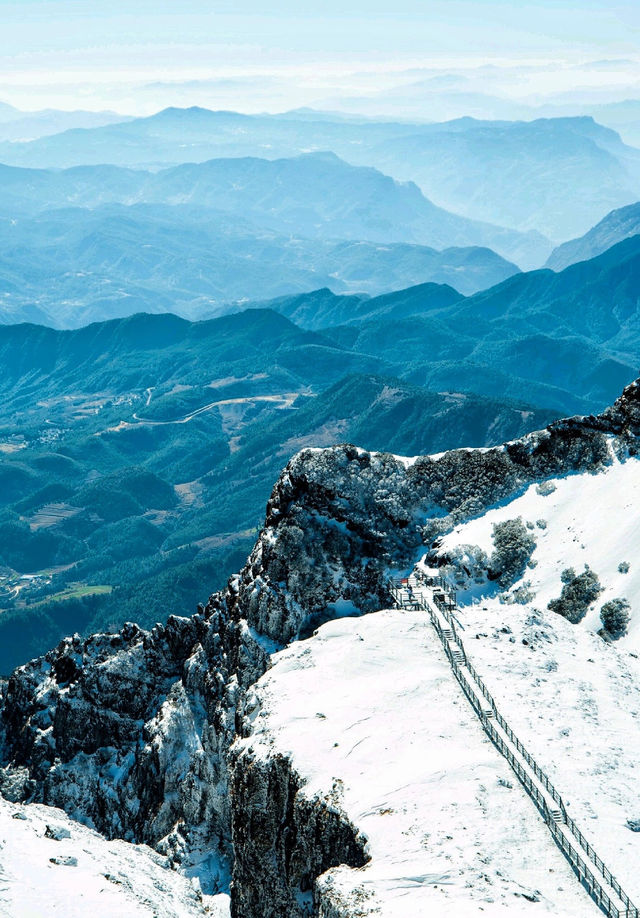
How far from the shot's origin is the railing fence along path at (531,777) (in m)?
44.6

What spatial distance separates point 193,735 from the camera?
286 feet

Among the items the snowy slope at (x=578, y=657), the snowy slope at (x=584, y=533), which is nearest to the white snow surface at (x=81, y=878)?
the snowy slope at (x=578, y=657)

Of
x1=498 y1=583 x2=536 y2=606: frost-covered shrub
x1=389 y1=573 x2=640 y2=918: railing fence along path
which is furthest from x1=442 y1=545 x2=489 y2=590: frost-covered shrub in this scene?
x1=389 y1=573 x2=640 y2=918: railing fence along path

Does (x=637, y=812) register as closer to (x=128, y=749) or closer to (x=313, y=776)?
(x=313, y=776)

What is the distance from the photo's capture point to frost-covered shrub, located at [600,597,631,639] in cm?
7838

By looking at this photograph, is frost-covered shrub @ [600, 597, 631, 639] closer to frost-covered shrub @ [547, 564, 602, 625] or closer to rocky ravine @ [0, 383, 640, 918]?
frost-covered shrub @ [547, 564, 602, 625]

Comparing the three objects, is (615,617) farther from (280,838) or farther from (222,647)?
(280,838)

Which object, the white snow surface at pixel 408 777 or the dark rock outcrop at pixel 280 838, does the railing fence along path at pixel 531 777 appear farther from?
the dark rock outcrop at pixel 280 838

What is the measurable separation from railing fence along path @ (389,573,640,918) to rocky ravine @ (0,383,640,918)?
11288 mm

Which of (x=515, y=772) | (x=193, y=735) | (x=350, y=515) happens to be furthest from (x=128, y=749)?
(x=515, y=772)

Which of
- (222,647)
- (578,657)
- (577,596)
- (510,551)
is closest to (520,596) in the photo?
(577,596)

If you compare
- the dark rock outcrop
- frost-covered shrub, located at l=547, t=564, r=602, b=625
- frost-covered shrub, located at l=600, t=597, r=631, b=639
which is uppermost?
frost-covered shrub, located at l=547, t=564, r=602, b=625

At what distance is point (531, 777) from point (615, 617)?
29.4 m

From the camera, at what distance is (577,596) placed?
82.4 metres
